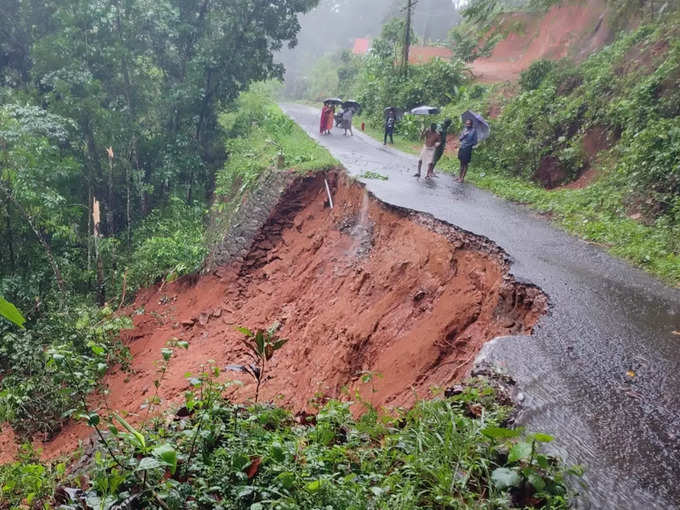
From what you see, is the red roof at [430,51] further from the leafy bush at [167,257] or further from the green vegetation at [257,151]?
the leafy bush at [167,257]

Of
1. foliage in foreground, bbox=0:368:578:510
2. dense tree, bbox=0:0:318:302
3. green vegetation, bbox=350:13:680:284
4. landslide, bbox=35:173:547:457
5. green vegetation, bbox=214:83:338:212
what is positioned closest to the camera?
foliage in foreground, bbox=0:368:578:510

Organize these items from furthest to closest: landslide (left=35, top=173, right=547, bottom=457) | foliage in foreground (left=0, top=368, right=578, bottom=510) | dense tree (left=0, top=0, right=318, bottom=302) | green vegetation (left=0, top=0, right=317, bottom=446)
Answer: dense tree (left=0, top=0, right=318, bottom=302)
green vegetation (left=0, top=0, right=317, bottom=446)
landslide (left=35, top=173, right=547, bottom=457)
foliage in foreground (left=0, top=368, right=578, bottom=510)

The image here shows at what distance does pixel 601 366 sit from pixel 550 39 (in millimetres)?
23438

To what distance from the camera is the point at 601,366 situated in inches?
149

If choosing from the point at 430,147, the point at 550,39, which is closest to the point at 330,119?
the point at 430,147

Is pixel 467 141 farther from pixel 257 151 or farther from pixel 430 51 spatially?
pixel 430 51

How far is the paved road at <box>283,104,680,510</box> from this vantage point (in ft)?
9.04

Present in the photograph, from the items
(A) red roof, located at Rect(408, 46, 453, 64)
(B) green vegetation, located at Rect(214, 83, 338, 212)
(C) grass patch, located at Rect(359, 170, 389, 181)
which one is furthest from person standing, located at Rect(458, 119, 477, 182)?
(A) red roof, located at Rect(408, 46, 453, 64)

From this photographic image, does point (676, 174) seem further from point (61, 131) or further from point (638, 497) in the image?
point (61, 131)

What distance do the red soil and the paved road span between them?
868 centimetres

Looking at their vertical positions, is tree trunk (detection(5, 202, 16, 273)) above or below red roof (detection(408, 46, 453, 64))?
below

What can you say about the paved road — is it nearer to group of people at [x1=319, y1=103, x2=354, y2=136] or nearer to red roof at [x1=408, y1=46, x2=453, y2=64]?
group of people at [x1=319, y1=103, x2=354, y2=136]

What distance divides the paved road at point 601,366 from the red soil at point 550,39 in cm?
868

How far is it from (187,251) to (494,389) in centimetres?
906
